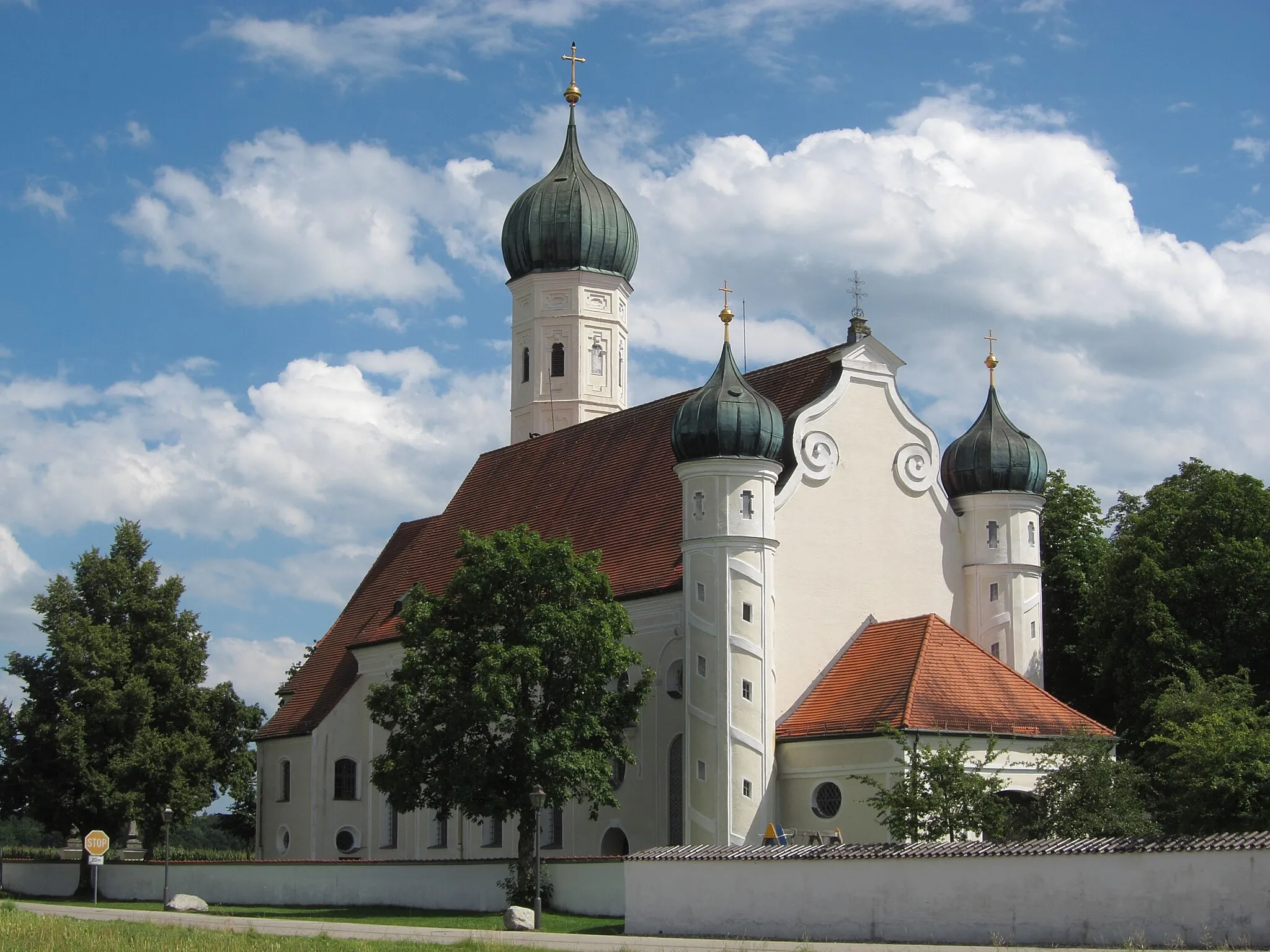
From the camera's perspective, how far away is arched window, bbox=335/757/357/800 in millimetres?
51031

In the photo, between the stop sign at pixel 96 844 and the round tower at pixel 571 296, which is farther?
the round tower at pixel 571 296

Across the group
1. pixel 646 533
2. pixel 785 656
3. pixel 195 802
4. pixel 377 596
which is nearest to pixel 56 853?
pixel 195 802

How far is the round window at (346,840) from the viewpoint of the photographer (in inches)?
1986

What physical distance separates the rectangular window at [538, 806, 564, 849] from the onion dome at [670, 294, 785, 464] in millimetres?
9521

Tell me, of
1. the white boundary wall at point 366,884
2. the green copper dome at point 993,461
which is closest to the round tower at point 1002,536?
the green copper dome at point 993,461

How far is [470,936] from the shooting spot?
29.0 meters

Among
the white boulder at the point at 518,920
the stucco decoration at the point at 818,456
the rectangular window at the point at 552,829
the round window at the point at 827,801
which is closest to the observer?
the white boulder at the point at 518,920

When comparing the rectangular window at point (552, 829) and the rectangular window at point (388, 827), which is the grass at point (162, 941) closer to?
the rectangular window at point (552, 829)

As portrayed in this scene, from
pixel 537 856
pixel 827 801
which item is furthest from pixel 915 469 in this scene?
pixel 537 856

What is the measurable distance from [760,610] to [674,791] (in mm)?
4902

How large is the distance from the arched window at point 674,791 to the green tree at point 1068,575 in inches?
481

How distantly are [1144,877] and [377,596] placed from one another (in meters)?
33.4

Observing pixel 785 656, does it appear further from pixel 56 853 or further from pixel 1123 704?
pixel 56 853

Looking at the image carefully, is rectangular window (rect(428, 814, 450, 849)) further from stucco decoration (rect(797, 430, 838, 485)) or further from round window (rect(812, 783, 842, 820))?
stucco decoration (rect(797, 430, 838, 485))
